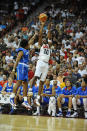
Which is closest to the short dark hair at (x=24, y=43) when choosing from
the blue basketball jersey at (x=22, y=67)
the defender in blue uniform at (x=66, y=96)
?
the blue basketball jersey at (x=22, y=67)

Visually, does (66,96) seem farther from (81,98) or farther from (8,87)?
(8,87)

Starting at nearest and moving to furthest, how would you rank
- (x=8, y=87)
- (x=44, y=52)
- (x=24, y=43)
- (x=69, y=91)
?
1. (x=24, y=43)
2. (x=44, y=52)
3. (x=69, y=91)
4. (x=8, y=87)

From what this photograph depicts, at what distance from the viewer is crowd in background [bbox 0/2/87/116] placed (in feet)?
43.0

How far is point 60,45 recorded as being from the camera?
16.0 m

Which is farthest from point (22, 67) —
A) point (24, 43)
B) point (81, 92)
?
point (81, 92)

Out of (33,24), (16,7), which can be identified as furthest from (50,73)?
(16,7)

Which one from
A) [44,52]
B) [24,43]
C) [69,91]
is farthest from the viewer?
[69,91]

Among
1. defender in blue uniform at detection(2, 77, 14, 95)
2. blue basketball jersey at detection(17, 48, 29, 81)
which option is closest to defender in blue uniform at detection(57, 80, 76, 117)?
defender in blue uniform at detection(2, 77, 14, 95)

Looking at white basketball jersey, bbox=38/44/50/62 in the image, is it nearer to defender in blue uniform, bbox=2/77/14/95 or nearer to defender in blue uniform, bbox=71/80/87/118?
defender in blue uniform, bbox=71/80/87/118

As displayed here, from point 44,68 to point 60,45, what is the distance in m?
6.72

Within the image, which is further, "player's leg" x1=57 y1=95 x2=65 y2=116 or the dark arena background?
"player's leg" x1=57 y1=95 x2=65 y2=116

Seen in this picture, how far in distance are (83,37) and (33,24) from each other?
3.70 m

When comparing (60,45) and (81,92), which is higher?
(60,45)

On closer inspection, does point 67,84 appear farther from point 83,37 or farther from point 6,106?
point 83,37
